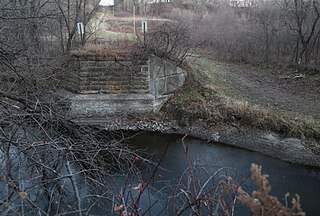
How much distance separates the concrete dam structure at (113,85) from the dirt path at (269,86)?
9.90 feet

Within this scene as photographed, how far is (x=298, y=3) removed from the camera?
15.6m

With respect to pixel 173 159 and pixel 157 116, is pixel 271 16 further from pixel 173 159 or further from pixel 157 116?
pixel 173 159

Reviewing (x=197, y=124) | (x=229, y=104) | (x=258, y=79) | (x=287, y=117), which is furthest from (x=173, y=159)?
(x=258, y=79)

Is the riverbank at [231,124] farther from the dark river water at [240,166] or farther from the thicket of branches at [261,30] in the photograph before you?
the thicket of branches at [261,30]

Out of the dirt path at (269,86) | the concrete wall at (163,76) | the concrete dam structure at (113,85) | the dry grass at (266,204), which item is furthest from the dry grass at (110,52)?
the dry grass at (266,204)

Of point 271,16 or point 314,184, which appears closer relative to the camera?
point 314,184

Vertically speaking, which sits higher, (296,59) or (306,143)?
(296,59)

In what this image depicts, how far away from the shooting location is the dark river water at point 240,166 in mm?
7836

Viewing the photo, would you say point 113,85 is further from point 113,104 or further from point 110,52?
point 110,52

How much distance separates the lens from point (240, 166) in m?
9.12

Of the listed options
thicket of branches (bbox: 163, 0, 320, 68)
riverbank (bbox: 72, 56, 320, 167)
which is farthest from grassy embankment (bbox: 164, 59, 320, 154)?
thicket of branches (bbox: 163, 0, 320, 68)

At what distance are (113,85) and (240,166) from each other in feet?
19.1

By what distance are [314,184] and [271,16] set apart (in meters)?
12.1

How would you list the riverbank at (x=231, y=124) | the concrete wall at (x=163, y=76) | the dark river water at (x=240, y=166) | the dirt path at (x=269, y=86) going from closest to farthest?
1. the dark river water at (x=240, y=166)
2. the riverbank at (x=231, y=124)
3. the dirt path at (x=269, y=86)
4. the concrete wall at (x=163, y=76)
